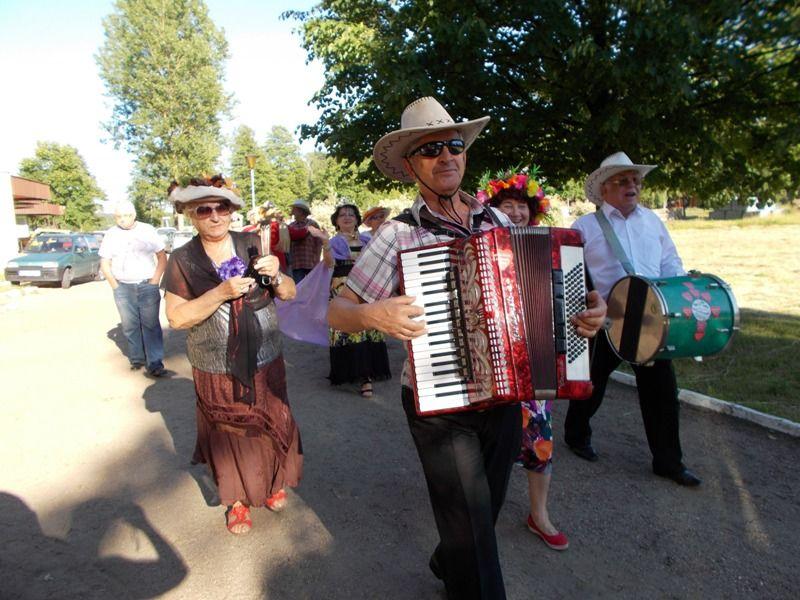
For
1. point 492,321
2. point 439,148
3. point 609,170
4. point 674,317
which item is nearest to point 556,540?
point 674,317

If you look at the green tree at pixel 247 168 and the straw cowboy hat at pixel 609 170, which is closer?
the straw cowboy hat at pixel 609 170

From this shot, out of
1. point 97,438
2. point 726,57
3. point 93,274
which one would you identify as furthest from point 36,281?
point 726,57

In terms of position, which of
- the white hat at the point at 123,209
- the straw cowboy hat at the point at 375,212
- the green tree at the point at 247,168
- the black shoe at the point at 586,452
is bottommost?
the black shoe at the point at 586,452

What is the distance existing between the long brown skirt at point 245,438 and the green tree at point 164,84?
38.8m

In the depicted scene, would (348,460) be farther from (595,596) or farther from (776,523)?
(776,523)

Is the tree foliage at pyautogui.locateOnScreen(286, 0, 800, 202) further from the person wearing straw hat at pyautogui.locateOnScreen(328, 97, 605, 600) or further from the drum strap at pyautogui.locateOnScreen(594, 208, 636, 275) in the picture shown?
the person wearing straw hat at pyautogui.locateOnScreen(328, 97, 605, 600)

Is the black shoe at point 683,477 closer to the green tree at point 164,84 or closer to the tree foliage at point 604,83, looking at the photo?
the tree foliage at point 604,83

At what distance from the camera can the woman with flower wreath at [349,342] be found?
6.27m

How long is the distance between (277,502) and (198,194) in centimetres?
207

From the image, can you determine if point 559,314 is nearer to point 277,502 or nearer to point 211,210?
point 211,210

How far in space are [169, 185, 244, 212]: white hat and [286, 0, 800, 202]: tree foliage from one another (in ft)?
10.7

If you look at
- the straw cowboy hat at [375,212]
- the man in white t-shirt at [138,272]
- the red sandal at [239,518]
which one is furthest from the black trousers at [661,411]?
the man in white t-shirt at [138,272]

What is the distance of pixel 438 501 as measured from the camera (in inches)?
95.7

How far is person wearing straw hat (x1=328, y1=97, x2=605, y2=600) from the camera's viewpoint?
235cm
